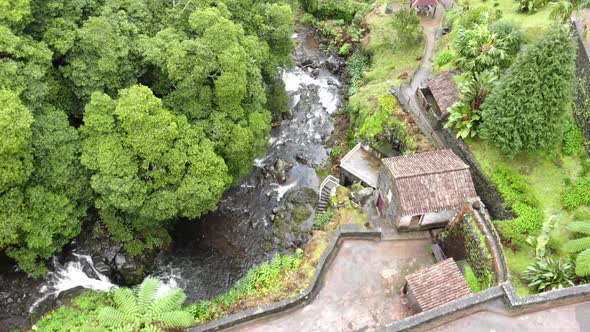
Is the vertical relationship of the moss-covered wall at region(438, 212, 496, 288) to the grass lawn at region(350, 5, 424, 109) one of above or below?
below

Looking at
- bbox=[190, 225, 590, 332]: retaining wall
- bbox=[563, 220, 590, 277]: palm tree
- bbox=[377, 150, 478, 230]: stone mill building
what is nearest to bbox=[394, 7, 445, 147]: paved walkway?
bbox=[377, 150, 478, 230]: stone mill building

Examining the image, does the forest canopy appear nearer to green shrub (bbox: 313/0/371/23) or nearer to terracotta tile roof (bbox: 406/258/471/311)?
terracotta tile roof (bbox: 406/258/471/311)

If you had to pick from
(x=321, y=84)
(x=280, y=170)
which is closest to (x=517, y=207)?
(x=280, y=170)

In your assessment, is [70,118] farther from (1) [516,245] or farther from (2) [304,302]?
(1) [516,245]

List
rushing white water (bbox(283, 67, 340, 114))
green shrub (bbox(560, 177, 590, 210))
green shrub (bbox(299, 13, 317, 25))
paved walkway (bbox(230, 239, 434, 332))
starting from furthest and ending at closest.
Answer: green shrub (bbox(299, 13, 317, 25)) → rushing white water (bbox(283, 67, 340, 114)) → green shrub (bbox(560, 177, 590, 210)) → paved walkway (bbox(230, 239, 434, 332))

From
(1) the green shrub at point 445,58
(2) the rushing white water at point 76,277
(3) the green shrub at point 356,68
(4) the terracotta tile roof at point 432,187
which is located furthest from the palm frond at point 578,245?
(2) the rushing white water at point 76,277

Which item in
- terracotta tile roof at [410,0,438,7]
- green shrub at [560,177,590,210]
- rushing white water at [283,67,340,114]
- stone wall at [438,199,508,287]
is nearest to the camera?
stone wall at [438,199,508,287]

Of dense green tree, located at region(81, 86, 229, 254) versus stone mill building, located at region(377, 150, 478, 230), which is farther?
stone mill building, located at region(377, 150, 478, 230)
